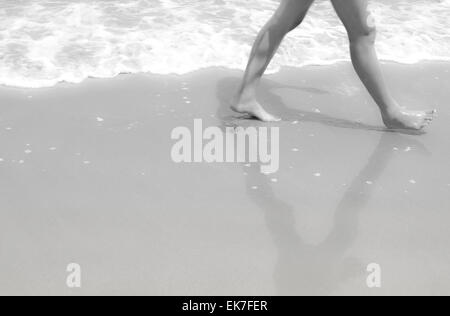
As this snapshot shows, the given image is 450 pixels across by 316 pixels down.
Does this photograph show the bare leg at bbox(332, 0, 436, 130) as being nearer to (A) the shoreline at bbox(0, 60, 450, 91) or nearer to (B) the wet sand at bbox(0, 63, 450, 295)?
(B) the wet sand at bbox(0, 63, 450, 295)

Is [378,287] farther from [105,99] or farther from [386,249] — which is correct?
[105,99]

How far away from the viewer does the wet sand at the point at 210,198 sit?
2.46m

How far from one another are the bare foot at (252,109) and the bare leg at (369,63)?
56 cm

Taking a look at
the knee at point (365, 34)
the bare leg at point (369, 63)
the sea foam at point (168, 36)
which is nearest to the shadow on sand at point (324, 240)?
the bare leg at point (369, 63)

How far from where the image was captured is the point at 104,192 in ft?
9.77

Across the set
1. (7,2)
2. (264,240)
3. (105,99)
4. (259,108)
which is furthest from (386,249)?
(7,2)

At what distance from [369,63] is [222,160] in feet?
3.04

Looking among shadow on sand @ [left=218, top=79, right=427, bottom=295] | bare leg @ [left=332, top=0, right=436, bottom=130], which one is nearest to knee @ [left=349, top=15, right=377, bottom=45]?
bare leg @ [left=332, top=0, right=436, bottom=130]

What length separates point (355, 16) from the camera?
133 inches

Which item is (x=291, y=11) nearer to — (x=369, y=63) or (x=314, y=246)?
(x=369, y=63)

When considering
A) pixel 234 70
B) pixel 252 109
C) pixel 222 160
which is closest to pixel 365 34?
pixel 252 109

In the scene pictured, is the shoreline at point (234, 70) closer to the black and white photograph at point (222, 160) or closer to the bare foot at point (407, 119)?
the black and white photograph at point (222, 160)

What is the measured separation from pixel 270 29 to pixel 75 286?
6.01ft

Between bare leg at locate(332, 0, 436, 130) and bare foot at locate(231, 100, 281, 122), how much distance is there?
0.56m
